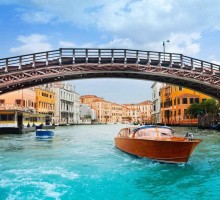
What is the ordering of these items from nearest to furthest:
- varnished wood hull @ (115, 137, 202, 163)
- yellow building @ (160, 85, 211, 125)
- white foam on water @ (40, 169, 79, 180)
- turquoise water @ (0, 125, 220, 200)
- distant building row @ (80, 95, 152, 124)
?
1. turquoise water @ (0, 125, 220, 200)
2. white foam on water @ (40, 169, 79, 180)
3. varnished wood hull @ (115, 137, 202, 163)
4. yellow building @ (160, 85, 211, 125)
5. distant building row @ (80, 95, 152, 124)

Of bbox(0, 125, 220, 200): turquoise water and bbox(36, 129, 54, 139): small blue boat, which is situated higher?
bbox(36, 129, 54, 139): small blue boat

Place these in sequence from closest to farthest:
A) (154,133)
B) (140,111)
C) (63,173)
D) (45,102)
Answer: (63,173) < (154,133) < (45,102) < (140,111)

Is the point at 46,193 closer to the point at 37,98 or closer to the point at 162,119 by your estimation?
the point at 37,98

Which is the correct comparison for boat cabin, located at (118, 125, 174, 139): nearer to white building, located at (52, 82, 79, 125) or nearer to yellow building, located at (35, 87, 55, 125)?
yellow building, located at (35, 87, 55, 125)

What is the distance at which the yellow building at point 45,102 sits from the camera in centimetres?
6600

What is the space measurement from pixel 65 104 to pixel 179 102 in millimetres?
35111

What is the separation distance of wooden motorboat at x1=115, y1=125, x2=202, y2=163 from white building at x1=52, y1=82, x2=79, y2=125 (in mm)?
65560

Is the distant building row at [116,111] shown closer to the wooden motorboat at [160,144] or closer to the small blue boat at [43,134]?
the small blue boat at [43,134]

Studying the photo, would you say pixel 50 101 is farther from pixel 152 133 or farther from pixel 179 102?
pixel 152 133

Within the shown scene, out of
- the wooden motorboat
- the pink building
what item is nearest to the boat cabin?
the wooden motorboat

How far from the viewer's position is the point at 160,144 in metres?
13.4

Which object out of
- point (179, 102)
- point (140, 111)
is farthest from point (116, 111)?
point (179, 102)

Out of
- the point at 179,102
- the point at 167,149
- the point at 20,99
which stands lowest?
the point at 167,149

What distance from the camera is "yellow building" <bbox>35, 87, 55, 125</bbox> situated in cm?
6600
